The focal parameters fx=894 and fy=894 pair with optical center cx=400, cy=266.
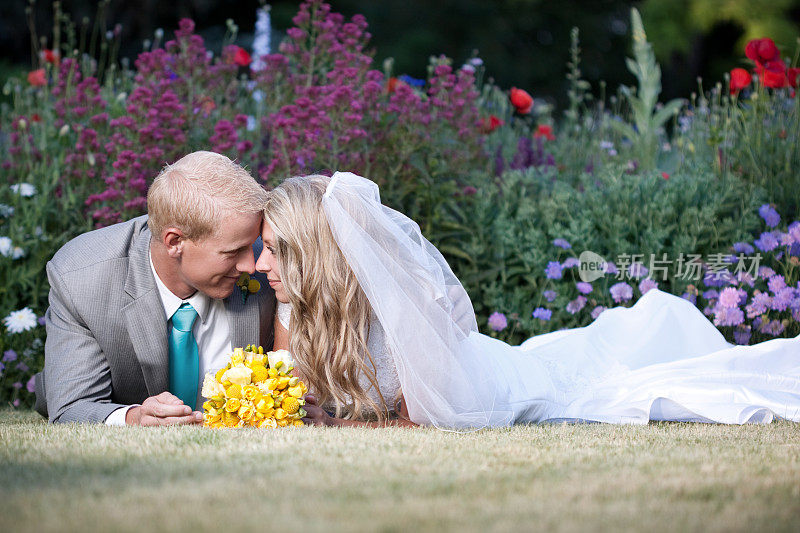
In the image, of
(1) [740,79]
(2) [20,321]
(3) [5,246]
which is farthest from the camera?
(1) [740,79]

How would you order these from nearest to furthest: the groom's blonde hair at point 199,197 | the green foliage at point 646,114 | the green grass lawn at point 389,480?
the green grass lawn at point 389,480
the groom's blonde hair at point 199,197
the green foliage at point 646,114

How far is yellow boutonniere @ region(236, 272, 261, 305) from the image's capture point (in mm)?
3691

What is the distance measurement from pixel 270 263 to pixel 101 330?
0.70m

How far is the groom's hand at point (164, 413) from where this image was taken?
10.5ft

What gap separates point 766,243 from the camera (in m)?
4.84

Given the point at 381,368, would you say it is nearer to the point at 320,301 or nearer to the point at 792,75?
the point at 320,301

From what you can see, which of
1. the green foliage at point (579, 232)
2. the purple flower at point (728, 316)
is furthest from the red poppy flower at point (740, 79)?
the purple flower at point (728, 316)

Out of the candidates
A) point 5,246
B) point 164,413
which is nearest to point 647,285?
point 164,413

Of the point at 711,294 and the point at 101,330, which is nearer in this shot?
the point at 101,330

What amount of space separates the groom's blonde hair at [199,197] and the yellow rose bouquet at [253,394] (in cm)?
54

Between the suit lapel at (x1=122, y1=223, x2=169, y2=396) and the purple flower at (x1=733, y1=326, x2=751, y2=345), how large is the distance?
119 inches

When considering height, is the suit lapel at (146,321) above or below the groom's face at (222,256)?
below

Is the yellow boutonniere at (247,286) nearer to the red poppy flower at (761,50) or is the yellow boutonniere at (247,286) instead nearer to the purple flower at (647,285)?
the purple flower at (647,285)

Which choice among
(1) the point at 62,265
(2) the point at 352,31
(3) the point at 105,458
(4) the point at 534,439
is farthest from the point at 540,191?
(3) the point at 105,458
